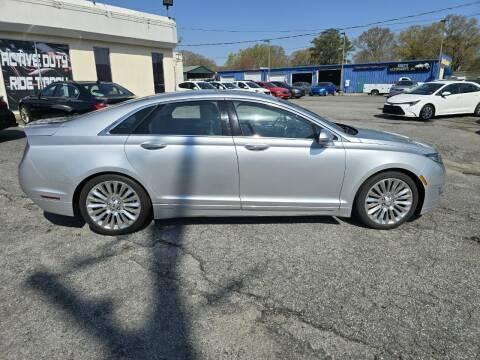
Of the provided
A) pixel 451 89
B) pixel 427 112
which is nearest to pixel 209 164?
pixel 427 112

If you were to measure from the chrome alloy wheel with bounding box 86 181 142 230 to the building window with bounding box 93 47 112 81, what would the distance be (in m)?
15.2

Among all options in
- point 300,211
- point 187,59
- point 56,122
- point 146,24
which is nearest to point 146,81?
point 146,24

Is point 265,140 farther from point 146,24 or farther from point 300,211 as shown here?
point 146,24

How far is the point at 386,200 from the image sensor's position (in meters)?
3.74

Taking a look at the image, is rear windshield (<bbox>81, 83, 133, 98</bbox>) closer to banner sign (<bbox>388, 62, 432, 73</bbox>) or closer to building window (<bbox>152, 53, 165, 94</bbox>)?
building window (<bbox>152, 53, 165, 94</bbox>)

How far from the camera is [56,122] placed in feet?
12.8

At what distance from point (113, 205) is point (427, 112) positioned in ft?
44.0

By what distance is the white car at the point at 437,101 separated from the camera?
1325 cm

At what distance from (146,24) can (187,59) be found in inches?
2657

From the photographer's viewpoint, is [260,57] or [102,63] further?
[260,57]

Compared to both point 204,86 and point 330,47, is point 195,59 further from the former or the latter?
point 204,86

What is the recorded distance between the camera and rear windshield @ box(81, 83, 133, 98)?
905 centimetres

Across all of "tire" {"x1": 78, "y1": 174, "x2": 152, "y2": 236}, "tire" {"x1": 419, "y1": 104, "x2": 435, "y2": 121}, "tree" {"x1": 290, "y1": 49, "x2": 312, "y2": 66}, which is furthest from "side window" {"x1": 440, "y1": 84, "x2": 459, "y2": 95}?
"tree" {"x1": 290, "y1": 49, "x2": 312, "y2": 66}

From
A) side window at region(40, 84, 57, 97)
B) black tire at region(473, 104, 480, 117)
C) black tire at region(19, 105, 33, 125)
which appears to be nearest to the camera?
side window at region(40, 84, 57, 97)
